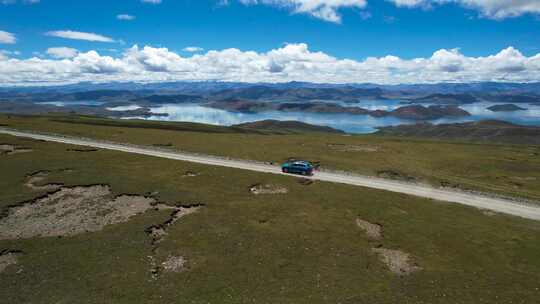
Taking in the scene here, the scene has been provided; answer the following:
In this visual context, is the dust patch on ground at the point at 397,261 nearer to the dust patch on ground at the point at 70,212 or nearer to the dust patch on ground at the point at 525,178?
the dust patch on ground at the point at 70,212

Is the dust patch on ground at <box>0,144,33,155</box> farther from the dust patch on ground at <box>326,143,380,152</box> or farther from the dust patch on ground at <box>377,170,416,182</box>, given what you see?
the dust patch on ground at <box>377,170,416,182</box>

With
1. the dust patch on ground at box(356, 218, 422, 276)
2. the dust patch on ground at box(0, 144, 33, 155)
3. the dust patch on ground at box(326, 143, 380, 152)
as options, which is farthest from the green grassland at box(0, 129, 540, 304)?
the dust patch on ground at box(326, 143, 380, 152)

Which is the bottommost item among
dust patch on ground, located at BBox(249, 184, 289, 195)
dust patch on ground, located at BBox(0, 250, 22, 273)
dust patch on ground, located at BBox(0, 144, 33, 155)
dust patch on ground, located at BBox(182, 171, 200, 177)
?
dust patch on ground, located at BBox(249, 184, 289, 195)

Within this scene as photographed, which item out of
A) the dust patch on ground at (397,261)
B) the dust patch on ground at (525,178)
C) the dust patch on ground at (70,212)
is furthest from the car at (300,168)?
the dust patch on ground at (525,178)

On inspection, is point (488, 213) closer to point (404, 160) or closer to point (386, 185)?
point (386, 185)

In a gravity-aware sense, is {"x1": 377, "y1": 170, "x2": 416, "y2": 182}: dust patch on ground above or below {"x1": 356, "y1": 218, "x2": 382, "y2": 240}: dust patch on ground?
below

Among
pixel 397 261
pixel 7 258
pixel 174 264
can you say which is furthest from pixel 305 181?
pixel 7 258

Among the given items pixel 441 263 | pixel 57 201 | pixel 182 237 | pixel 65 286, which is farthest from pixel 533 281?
pixel 57 201
